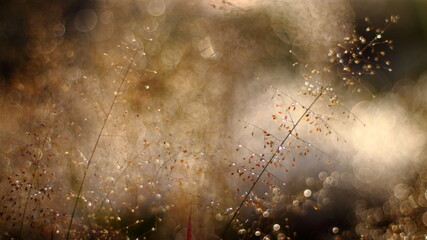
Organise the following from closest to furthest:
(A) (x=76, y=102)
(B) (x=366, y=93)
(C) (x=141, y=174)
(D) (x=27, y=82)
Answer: (C) (x=141, y=174) → (A) (x=76, y=102) → (D) (x=27, y=82) → (B) (x=366, y=93)

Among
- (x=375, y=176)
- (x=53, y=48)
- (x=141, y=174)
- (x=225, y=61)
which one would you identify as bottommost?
(x=53, y=48)

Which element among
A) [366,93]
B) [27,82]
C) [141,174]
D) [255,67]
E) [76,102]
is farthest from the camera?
[366,93]

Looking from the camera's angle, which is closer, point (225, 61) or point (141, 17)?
point (225, 61)

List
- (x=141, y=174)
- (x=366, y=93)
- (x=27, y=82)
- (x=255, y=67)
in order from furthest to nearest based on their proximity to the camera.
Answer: (x=366, y=93) → (x=255, y=67) → (x=27, y=82) → (x=141, y=174)

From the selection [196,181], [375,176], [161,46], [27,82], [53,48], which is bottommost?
[27,82]

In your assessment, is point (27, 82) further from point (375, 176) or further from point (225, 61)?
point (375, 176)

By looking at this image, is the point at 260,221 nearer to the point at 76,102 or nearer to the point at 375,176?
the point at 375,176

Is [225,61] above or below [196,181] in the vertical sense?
above

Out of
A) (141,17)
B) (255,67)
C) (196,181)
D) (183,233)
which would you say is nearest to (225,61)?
(255,67)


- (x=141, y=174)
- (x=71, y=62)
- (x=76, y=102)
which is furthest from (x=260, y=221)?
(x=71, y=62)
